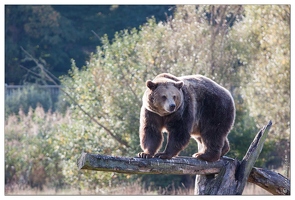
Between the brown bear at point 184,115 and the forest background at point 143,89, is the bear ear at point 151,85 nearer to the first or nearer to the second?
the brown bear at point 184,115

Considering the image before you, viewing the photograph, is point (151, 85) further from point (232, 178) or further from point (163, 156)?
point (232, 178)

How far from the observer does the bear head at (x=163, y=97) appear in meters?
7.57

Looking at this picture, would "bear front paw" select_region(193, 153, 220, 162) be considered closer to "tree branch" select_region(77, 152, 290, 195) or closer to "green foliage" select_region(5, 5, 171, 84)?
"tree branch" select_region(77, 152, 290, 195)

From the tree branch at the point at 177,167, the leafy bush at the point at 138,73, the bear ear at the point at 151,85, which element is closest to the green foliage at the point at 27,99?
the leafy bush at the point at 138,73

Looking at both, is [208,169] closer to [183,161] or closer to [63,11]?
[183,161]

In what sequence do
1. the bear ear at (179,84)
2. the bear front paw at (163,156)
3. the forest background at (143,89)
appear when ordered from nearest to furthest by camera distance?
→ the bear front paw at (163,156) → the bear ear at (179,84) → the forest background at (143,89)

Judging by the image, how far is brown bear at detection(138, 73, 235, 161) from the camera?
766cm

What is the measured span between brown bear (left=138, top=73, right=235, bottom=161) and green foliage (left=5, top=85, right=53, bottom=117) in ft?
50.9

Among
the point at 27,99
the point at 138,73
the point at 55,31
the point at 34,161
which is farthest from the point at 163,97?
the point at 55,31

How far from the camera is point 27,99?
2481 cm

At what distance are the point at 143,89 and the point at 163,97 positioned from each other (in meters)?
8.84

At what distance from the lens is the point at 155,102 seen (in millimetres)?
7680

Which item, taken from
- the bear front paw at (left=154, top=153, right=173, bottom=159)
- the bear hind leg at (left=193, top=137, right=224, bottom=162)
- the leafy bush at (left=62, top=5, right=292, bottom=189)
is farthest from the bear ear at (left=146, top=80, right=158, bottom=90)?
the leafy bush at (left=62, top=5, right=292, bottom=189)

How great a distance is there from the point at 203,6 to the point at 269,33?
79.6 inches
